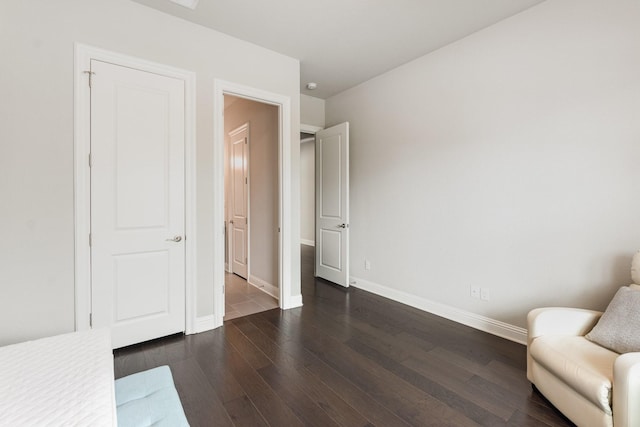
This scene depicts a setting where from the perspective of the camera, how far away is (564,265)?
7.61ft

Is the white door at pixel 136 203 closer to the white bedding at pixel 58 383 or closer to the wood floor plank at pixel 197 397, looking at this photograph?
the wood floor plank at pixel 197 397

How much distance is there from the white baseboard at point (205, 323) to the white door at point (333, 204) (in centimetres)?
189

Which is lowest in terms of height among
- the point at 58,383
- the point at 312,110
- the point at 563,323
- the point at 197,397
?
the point at 197,397

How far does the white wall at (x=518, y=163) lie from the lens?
2.09 meters

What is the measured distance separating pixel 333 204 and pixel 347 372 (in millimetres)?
2493

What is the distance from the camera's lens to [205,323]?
2773mm

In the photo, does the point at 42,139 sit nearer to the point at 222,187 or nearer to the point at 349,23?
the point at 222,187

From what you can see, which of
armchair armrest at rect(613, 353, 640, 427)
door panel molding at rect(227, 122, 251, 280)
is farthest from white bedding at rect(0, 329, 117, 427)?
door panel molding at rect(227, 122, 251, 280)

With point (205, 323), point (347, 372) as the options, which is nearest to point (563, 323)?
point (347, 372)

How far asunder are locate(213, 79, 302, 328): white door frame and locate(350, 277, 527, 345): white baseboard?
43.6 inches

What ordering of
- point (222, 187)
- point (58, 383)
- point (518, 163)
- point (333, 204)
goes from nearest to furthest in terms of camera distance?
point (58, 383) < point (518, 163) < point (222, 187) < point (333, 204)

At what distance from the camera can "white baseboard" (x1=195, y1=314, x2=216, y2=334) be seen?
2.73 metres

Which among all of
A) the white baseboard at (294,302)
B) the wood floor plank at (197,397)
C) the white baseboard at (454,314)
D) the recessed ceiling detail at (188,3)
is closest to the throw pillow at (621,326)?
the white baseboard at (454,314)

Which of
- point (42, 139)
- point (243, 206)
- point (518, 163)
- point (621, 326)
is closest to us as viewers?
point (621, 326)
